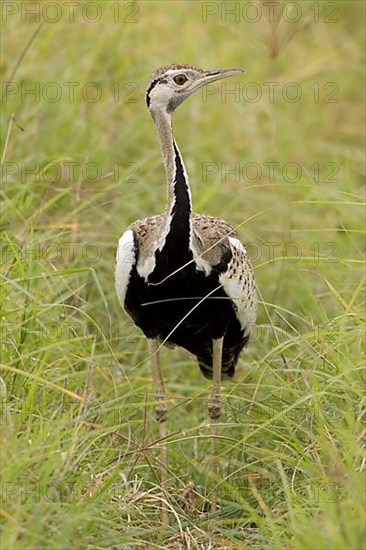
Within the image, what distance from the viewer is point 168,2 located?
7809mm

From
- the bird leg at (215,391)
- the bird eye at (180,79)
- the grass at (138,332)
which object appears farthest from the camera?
the bird leg at (215,391)

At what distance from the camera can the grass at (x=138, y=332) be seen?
354cm

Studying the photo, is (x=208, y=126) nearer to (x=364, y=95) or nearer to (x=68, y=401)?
(x=364, y=95)

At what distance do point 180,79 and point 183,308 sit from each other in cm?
88

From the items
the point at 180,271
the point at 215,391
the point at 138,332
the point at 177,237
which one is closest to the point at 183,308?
the point at 180,271

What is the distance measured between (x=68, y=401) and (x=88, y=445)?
1.41ft

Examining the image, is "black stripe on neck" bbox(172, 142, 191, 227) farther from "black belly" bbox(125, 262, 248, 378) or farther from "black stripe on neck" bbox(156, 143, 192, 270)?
"black belly" bbox(125, 262, 248, 378)

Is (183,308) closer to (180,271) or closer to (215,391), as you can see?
(180,271)

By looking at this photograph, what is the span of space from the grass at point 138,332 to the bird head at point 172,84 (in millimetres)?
515

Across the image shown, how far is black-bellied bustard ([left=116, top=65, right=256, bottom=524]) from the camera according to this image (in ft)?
13.7

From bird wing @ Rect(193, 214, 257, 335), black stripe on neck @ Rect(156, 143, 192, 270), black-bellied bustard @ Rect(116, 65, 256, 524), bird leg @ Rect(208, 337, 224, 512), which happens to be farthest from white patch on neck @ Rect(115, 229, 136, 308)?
bird leg @ Rect(208, 337, 224, 512)

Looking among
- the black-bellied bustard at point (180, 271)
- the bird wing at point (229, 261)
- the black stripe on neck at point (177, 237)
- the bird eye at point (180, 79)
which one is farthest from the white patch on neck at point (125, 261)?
the bird eye at point (180, 79)

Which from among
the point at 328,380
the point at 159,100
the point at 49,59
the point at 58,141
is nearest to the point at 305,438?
the point at 328,380

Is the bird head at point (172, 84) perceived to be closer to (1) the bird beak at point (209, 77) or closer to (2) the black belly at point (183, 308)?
(1) the bird beak at point (209, 77)
